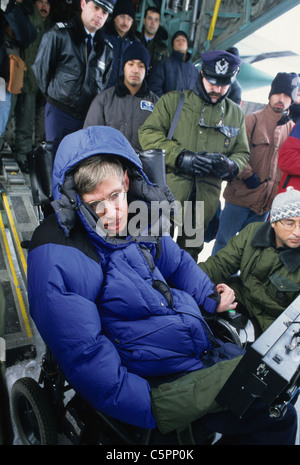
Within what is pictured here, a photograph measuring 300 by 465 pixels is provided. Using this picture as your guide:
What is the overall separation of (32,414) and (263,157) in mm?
2501

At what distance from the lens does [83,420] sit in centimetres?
110

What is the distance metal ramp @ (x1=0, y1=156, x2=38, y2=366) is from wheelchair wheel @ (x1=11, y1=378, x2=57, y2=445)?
34cm

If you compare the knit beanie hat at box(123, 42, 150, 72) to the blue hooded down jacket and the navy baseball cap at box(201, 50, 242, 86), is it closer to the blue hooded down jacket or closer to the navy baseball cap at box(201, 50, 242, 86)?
the navy baseball cap at box(201, 50, 242, 86)

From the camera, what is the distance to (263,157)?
8.57 ft

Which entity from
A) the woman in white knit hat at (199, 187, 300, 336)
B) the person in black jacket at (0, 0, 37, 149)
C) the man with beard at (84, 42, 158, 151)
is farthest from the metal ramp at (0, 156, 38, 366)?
the woman in white knit hat at (199, 187, 300, 336)

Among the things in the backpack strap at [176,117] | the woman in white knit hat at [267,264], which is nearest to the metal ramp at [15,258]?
the woman in white knit hat at [267,264]

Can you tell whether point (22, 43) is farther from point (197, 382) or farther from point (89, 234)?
point (197, 382)

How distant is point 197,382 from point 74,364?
0.41 metres

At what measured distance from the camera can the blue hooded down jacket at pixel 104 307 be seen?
944 millimetres

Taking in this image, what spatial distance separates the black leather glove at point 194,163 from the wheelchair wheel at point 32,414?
154cm

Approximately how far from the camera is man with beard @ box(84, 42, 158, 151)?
7.86ft

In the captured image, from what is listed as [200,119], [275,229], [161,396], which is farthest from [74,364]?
[200,119]

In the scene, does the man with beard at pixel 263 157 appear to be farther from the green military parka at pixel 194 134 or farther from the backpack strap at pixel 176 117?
the backpack strap at pixel 176 117

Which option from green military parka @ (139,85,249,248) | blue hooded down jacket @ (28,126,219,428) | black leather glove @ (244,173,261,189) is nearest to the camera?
blue hooded down jacket @ (28,126,219,428)
